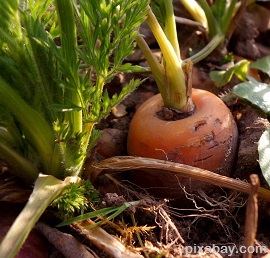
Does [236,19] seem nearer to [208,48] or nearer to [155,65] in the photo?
[208,48]

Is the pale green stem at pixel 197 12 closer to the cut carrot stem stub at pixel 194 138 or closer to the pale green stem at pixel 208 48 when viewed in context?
the pale green stem at pixel 208 48

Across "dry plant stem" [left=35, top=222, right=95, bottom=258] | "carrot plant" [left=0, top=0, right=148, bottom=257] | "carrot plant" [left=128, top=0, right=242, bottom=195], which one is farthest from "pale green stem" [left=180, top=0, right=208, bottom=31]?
"dry plant stem" [left=35, top=222, right=95, bottom=258]

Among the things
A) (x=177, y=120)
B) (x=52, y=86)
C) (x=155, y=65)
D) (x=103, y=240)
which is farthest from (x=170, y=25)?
(x=103, y=240)

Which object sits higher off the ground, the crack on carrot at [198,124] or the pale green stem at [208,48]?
the pale green stem at [208,48]

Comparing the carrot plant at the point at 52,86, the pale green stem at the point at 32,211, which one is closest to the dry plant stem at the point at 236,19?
the carrot plant at the point at 52,86

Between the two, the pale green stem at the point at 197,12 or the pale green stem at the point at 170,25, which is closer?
the pale green stem at the point at 170,25

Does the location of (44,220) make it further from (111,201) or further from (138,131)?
(138,131)
